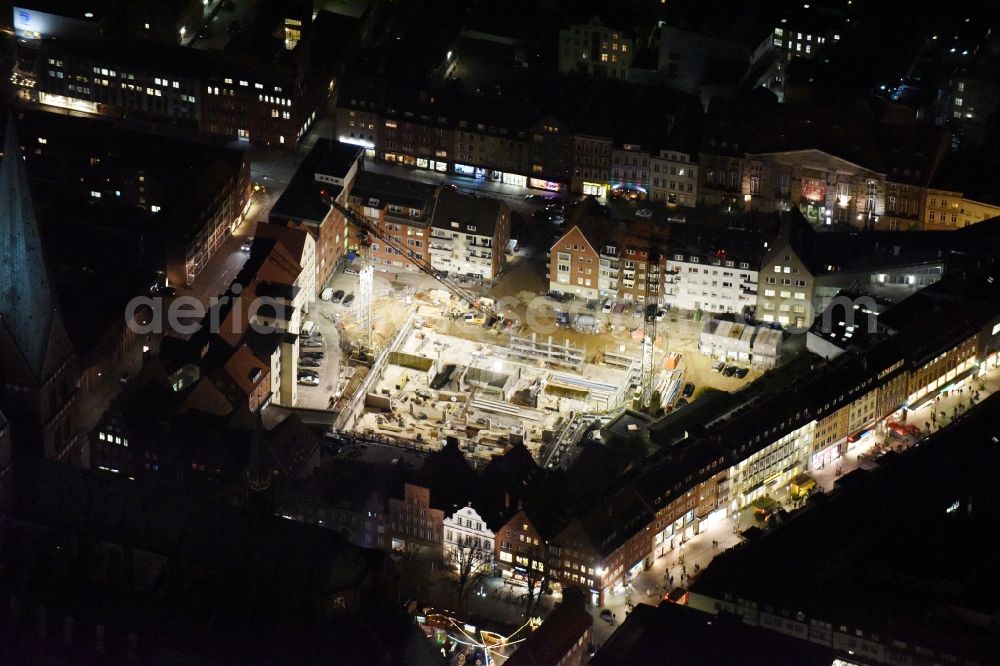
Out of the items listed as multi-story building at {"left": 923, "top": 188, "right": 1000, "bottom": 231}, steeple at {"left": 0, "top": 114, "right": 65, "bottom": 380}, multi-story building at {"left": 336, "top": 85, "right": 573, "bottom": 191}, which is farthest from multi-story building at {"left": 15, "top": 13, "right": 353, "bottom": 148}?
multi-story building at {"left": 923, "top": 188, "right": 1000, "bottom": 231}

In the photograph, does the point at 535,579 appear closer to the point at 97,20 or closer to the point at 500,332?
the point at 500,332

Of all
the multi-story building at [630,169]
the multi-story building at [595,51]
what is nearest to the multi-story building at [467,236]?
the multi-story building at [630,169]

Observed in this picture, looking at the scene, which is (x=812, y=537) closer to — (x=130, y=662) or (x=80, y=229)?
(x=130, y=662)

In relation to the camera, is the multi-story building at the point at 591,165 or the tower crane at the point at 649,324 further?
the multi-story building at the point at 591,165

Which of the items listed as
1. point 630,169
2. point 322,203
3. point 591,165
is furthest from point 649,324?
point 322,203

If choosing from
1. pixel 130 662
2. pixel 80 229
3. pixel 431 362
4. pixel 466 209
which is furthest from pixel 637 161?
pixel 130 662

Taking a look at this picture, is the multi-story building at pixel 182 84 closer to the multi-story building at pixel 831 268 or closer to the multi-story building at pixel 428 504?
the multi-story building at pixel 831 268
